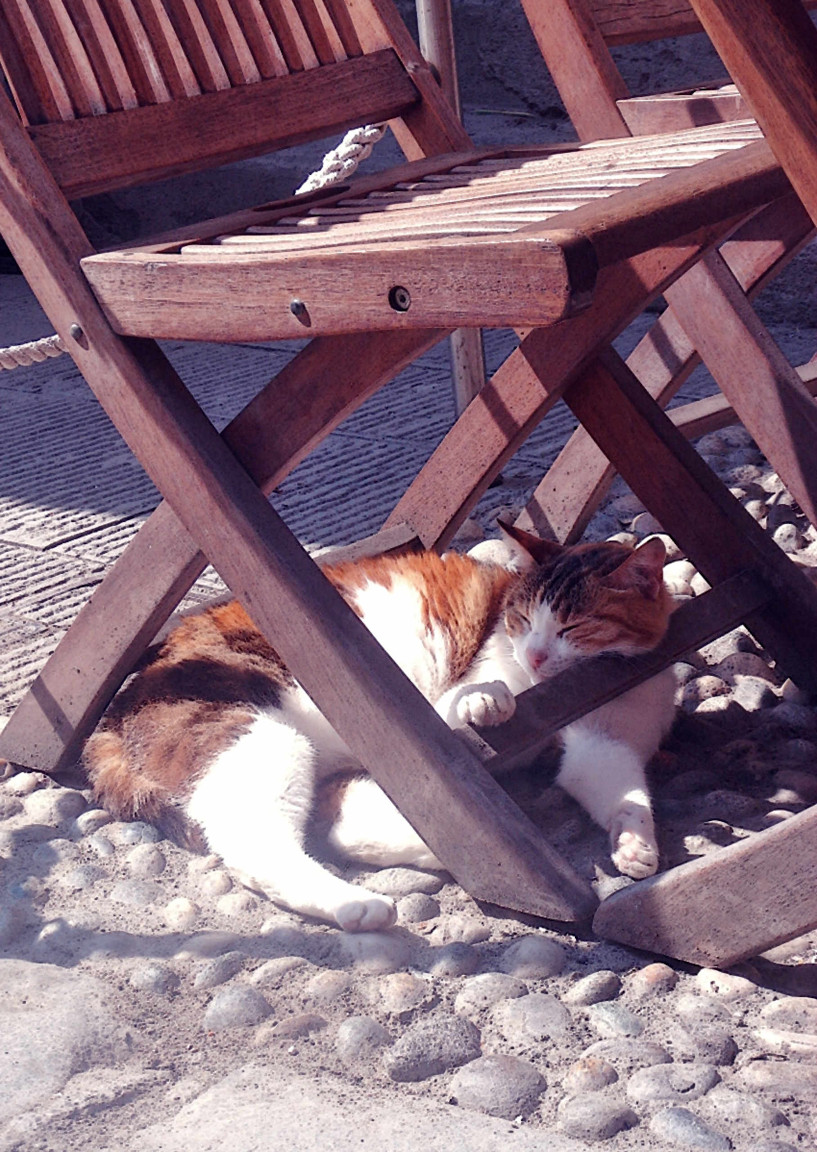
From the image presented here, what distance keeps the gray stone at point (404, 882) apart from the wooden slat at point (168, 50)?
1.22m

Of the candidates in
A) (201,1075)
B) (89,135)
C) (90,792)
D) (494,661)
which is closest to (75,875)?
(90,792)

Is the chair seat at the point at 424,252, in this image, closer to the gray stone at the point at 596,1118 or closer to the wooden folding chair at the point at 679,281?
the wooden folding chair at the point at 679,281

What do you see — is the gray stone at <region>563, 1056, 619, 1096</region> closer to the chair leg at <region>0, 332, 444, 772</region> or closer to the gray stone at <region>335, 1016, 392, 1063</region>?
the gray stone at <region>335, 1016, 392, 1063</region>

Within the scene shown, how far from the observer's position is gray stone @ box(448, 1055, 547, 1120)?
4.18 ft

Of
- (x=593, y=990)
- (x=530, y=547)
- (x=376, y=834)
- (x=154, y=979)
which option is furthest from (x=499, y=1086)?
(x=530, y=547)

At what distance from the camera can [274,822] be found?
181 cm

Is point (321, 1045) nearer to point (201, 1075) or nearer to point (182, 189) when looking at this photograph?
point (201, 1075)

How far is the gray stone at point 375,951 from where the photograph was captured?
155cm

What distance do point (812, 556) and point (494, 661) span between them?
3.03 feet

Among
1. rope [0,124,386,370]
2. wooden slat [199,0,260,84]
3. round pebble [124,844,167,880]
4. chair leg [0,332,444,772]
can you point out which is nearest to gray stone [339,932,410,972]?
round pebble [124,844,167,880]

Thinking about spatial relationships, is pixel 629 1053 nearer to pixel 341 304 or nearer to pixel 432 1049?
pixel 432 1049

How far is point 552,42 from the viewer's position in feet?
7.48

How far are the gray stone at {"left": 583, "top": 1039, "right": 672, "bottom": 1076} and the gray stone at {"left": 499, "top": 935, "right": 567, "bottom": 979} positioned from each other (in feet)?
0.49

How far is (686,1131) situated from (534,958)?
13.3 inches
